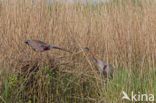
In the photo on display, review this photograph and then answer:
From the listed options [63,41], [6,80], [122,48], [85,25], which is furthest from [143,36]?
[6,80]

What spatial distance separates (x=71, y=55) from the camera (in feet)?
10.2

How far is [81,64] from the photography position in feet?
10.6

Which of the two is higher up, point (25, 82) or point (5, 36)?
point (5, 36)

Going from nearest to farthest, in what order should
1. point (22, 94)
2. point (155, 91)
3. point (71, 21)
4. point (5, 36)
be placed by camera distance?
point (155, 91)
point (22, 94)
point (5, 36)
point (71, 21)

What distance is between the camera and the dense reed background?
9.25ft

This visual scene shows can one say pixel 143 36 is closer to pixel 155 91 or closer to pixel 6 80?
pixel 155 91

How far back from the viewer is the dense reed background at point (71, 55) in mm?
2820

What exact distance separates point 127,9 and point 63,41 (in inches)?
48.8

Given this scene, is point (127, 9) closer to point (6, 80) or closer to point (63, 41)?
point (63, 41)

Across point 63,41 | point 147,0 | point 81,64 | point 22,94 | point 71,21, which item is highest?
point 147,0

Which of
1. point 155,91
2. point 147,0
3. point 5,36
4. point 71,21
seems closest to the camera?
point 155,91

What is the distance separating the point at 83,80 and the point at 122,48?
0.82m

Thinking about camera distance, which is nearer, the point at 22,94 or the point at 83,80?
the point at 22,94

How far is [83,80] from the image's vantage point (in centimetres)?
322
